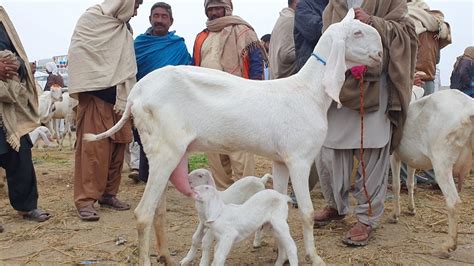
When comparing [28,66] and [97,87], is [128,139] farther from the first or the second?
[28,66]

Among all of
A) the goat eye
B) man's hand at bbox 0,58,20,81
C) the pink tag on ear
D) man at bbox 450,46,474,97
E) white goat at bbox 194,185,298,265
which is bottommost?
man at bbox 450,46,474,97

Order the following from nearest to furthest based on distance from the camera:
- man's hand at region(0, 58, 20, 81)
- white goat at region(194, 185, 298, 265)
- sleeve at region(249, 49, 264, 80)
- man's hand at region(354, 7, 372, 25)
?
white goat at region(194, 185, 298, 265) → man's hand at region(354, 7, 372, 25) → man's hand at region(0, 58, 20, 81) → sleeve at region(249, 49, 264, 80)

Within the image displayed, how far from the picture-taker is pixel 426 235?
472cm

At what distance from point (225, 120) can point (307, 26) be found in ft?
5.40

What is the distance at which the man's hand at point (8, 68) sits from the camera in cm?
484

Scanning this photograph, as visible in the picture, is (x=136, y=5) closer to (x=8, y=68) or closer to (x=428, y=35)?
(x=8, y=68)

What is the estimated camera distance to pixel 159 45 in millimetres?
5895

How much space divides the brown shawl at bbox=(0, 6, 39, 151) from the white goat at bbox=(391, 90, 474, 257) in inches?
140

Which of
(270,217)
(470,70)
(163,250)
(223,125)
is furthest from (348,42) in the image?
(470,70)

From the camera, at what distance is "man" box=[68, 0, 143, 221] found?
5.14 metres

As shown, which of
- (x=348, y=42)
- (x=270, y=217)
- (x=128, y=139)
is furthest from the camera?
(x=128, y=139)

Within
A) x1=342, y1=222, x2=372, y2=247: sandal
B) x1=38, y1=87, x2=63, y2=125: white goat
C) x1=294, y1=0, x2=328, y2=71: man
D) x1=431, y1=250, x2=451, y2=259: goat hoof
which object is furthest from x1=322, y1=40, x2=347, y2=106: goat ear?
x1=38, y1=87, x2=63, y2=125: white goat

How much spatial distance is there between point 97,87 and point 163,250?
6.73ft

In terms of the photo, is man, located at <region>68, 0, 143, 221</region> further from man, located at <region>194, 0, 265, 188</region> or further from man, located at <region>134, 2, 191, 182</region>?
man, located at <region>194, 0, 265, 188</region>
